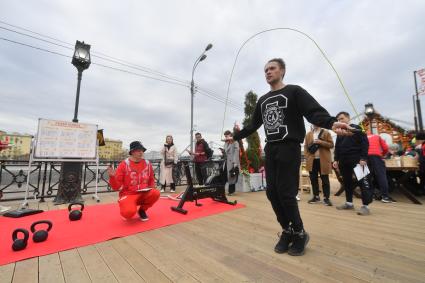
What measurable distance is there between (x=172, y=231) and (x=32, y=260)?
4.42 feet

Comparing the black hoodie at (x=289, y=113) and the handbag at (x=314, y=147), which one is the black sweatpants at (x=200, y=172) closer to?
the handbag at (x=314, y=147)

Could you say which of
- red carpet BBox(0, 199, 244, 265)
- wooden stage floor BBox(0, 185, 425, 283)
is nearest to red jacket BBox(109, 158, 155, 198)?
red carpet BBox(0, 199, 244, 265)

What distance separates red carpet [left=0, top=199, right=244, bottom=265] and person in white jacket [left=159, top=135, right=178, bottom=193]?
244 cm

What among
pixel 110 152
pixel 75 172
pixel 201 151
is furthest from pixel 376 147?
pixel 110 152

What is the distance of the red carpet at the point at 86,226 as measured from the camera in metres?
2.11

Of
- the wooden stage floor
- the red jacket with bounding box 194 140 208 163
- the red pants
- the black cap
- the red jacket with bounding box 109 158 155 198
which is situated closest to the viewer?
the wooden stage floor

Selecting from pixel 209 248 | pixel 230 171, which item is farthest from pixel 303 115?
pixel 230 171

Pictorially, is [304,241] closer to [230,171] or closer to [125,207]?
[125,207]

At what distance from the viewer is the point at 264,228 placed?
279 centimetres

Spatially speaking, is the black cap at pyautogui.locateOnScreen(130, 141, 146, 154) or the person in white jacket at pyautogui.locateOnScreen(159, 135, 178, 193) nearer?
the black cap at pyautogui.locateOnScreen(130, 141, 146, 154)

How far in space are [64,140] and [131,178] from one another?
269 cm

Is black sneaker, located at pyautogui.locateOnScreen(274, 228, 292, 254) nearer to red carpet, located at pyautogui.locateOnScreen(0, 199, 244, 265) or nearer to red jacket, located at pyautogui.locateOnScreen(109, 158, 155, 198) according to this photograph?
red carpet, located at pyautogui.locateOnScreen(0, 199, 244, 265)

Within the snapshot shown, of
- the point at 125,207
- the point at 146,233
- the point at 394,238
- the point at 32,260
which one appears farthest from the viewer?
the point at 125,207

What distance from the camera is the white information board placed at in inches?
178
